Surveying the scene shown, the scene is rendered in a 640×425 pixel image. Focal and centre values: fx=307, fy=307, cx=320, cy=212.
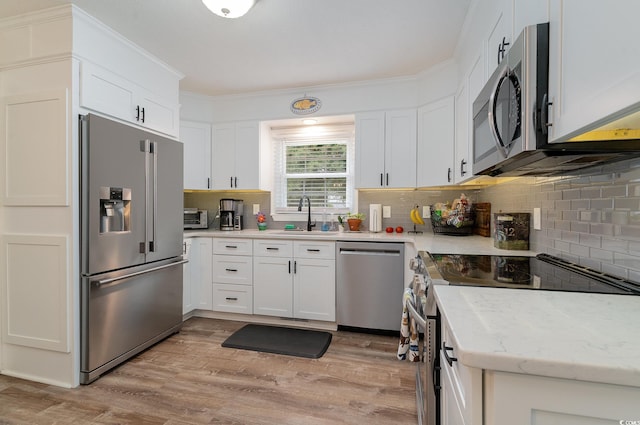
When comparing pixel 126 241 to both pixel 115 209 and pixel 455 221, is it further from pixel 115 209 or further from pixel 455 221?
pixel 455 221

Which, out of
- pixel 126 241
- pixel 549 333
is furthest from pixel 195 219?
pixel 549 333

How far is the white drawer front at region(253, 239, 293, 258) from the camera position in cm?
303

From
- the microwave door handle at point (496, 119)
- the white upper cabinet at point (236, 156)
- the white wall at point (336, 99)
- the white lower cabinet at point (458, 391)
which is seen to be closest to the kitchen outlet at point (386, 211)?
the white wall at point (336, 99)

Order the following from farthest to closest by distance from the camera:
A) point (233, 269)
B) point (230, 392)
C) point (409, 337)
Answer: point (233, 269) < point (230, 392) < point (409, 337)

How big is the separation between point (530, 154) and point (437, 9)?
152 centimetres

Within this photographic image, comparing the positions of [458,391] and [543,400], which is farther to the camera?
[458,391]

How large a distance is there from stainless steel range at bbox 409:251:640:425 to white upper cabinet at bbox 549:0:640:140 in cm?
53

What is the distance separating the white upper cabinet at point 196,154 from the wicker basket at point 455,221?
2.56 meters

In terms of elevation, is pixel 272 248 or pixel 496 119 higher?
pixel 496 119

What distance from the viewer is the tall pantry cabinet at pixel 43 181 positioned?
1.99m

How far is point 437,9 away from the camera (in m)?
2.04

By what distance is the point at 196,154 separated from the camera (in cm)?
353

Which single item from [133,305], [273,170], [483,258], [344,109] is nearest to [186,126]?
[273,170]

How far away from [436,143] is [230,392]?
8.58 feet
